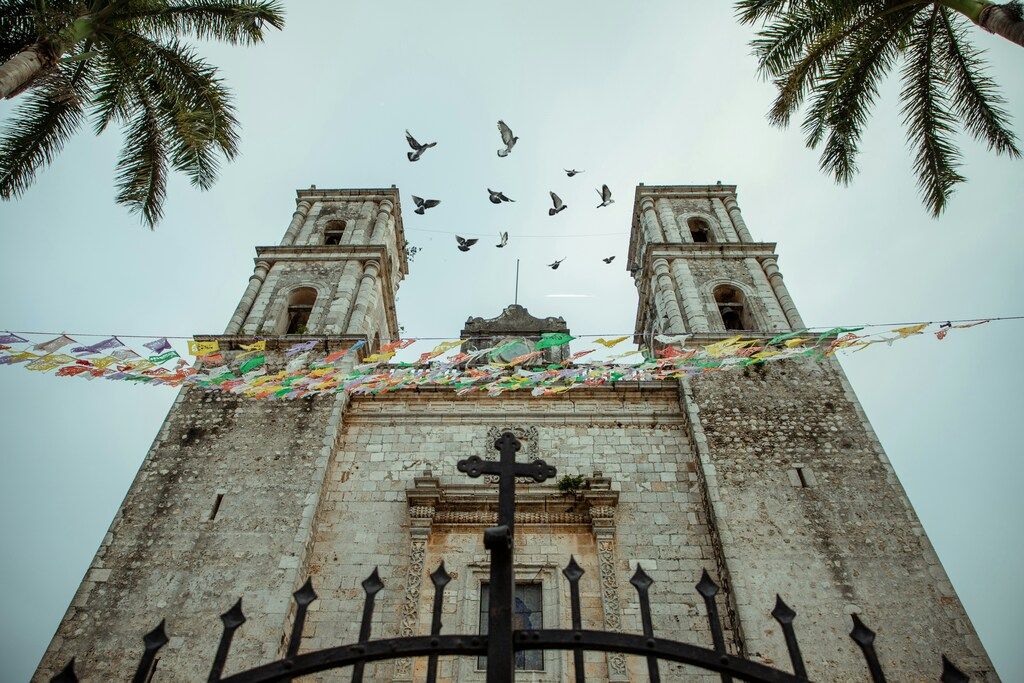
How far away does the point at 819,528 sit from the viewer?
10688 millimetres

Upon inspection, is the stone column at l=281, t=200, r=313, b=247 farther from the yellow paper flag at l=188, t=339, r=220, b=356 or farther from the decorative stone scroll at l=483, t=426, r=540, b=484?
the decorative stone scroll at l=483, t=426, r=540, b=484

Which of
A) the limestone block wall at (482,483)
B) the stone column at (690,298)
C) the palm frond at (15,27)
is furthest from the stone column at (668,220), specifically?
the palm frond at (15,27)

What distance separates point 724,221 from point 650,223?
7.07 ft

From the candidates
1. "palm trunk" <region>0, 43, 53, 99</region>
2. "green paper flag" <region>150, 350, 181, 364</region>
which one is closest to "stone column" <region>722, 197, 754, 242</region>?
"green paper flag" <region>150, 350, 181, 364</region>

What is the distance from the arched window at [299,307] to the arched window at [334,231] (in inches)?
120

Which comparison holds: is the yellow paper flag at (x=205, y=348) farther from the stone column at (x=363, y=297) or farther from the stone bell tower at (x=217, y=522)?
the stone column at (x=363, y=297)

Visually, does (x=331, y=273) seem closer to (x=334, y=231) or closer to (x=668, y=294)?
(x=334, y=231)

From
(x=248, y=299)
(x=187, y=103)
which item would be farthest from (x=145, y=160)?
(x=248, y=299)

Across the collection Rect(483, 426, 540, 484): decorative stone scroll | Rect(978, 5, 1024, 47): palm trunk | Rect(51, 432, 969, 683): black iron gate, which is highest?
Rect(978, 5, 1024, 47): palm trunk

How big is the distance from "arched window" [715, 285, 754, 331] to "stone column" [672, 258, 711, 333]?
2.43 feet

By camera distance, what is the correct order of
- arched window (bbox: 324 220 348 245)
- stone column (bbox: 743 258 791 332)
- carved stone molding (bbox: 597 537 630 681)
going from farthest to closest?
1. arched window (bbox: 324 220 348 245)
2. stone column (bbox: 743 258 791 332)
3. carved stone molding (bbox: 597 537 630 681)

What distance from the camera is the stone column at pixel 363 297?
1546cm

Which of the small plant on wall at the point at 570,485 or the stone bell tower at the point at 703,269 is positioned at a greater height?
the stone bell tower at the point at 703,269

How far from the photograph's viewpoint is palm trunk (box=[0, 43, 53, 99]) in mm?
8117
